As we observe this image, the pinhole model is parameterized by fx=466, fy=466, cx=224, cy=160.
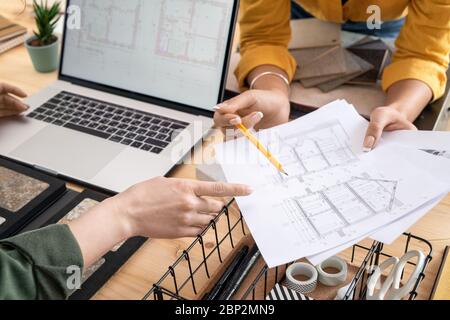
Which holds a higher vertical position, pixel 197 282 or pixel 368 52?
pixel 368 52

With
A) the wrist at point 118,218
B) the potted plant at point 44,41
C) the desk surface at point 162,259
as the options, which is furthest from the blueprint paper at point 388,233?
the potted plant at point 44,41

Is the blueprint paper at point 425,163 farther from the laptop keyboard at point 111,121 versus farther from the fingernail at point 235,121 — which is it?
the laptop keyboard at point 111,121

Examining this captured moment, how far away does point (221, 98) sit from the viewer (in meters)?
0.93

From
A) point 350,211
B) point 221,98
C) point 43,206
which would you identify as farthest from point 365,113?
point 43,206

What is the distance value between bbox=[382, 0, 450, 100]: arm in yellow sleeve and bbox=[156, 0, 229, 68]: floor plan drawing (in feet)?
1.23

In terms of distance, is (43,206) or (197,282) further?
(43,206)

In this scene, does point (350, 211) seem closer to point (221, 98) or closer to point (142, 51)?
point (221, 98)

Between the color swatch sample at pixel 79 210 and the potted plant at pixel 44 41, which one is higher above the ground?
the potted plant at pixel 44 41

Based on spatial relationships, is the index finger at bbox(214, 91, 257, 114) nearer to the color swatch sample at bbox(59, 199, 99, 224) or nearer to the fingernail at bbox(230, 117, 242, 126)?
the fingernail at bbox(230, 117, 242, 126)

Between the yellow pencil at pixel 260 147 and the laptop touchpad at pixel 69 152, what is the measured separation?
0.27 metres

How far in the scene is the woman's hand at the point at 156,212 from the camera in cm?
61

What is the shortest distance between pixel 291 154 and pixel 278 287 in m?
0.21

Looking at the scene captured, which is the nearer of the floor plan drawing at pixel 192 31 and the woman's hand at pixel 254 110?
the woman's hand at pixel 254 110

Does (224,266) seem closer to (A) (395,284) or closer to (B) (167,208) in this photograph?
(B) (167,208)
